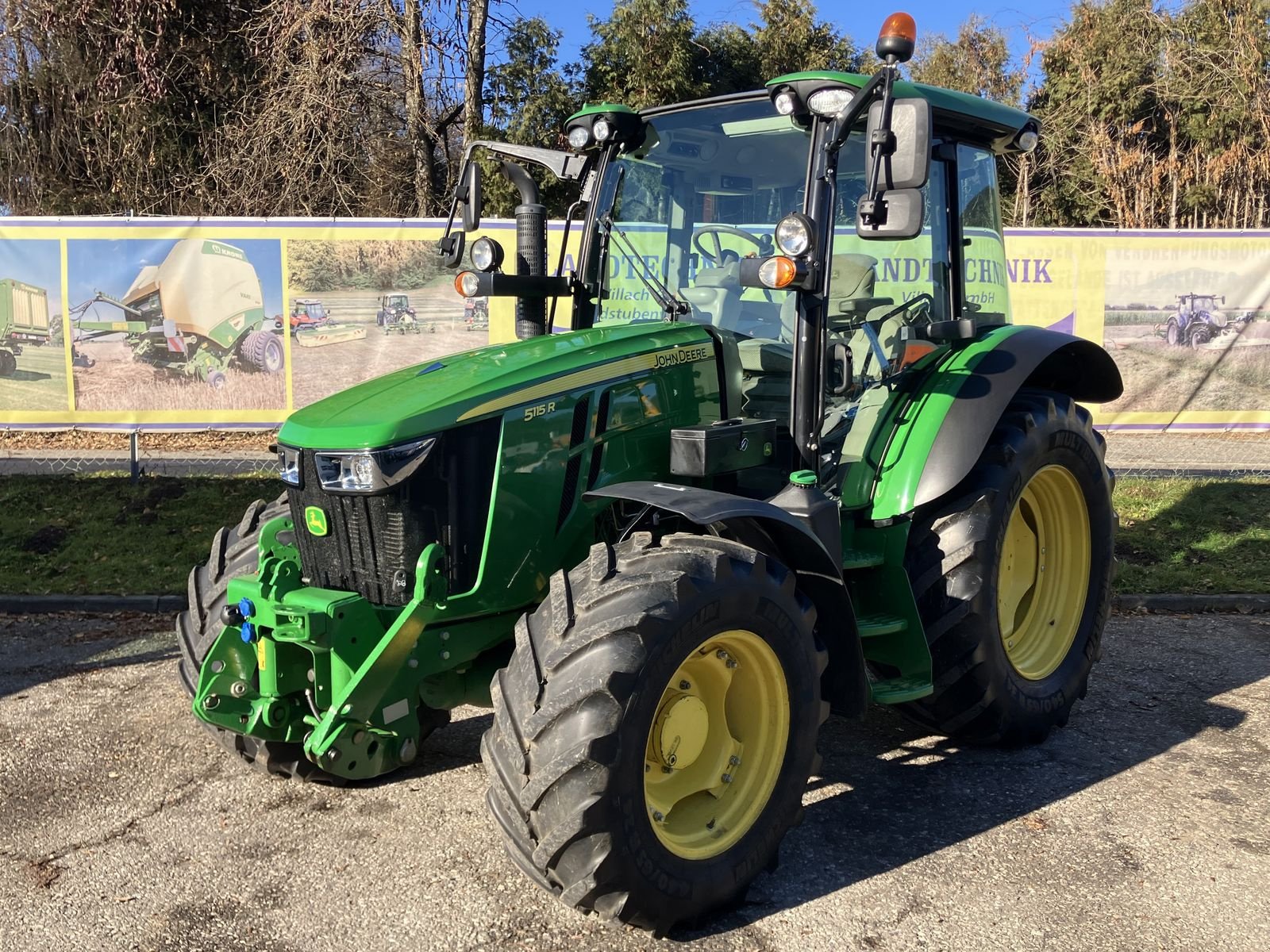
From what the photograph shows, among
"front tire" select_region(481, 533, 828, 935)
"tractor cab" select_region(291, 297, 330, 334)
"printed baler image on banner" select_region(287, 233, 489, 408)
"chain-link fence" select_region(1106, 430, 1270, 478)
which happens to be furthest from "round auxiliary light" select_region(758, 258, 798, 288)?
"tractor cab" select_region(291, 297, 330, 334)

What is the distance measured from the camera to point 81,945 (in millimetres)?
3256

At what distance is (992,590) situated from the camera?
14.2ft

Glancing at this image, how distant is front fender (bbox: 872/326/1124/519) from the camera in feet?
13.9

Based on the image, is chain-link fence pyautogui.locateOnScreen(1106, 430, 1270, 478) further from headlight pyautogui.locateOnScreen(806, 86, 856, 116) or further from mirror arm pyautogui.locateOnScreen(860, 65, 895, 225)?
mirror arm pyautogui.locateOnScreen(860, 65, 895, 225)

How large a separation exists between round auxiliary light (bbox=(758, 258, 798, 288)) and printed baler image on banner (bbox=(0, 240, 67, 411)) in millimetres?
9120

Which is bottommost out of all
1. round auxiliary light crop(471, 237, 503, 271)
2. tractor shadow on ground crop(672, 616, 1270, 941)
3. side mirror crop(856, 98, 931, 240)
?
tractor shadow on ground crop(672, 616, 1270, 941)

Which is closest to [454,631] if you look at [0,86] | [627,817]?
[627,817]

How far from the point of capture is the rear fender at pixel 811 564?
353cm

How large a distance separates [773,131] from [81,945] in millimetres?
3599

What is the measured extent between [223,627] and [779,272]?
229 centimetres

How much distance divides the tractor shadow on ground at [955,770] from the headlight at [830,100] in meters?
2.51

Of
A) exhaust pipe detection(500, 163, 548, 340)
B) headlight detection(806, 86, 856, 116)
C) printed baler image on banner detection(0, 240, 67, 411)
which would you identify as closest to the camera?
headlight detection(806, 86, 856, 116)

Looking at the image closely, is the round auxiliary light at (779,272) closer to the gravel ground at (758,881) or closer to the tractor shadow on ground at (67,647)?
the gravel ground at (758,881)

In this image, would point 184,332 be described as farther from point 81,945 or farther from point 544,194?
point 81,945
